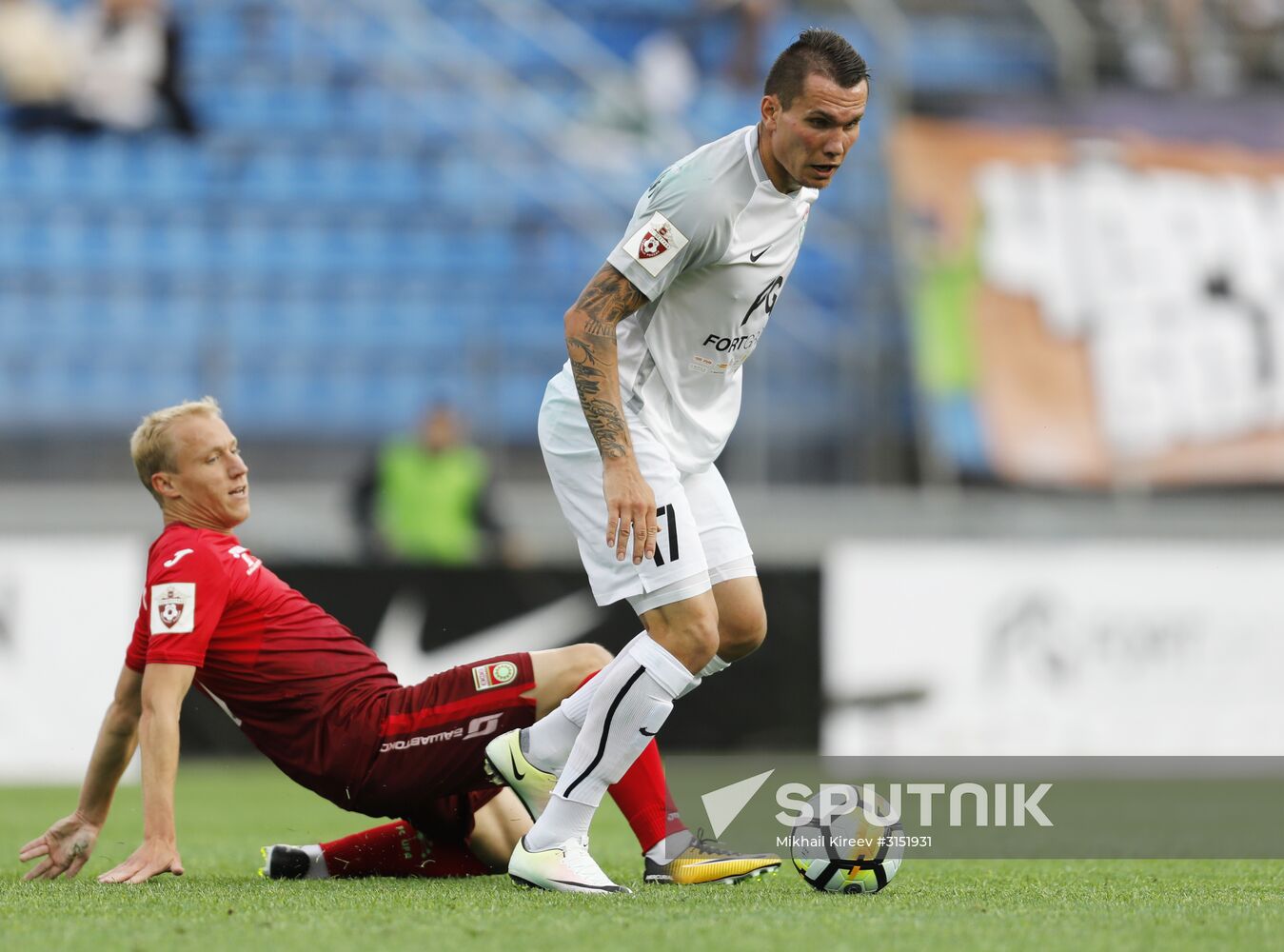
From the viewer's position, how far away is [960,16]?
15.4m

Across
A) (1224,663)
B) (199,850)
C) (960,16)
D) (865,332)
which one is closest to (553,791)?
(199,850)

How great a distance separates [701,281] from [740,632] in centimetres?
91

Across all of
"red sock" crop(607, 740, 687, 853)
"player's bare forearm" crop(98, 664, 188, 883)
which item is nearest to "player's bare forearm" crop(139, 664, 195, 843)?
"player's bare forearm" crop(98, 664, 188, 883)

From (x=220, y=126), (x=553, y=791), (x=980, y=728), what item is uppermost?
(x=220, y=126)

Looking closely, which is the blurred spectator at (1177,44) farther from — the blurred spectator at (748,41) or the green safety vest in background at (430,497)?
the green safety vest in background at (430,497)

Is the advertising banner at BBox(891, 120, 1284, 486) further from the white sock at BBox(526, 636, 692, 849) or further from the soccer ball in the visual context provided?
the white sock at BBox(526, 636, 692, 849)

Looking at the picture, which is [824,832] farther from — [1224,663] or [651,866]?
[1224,663]

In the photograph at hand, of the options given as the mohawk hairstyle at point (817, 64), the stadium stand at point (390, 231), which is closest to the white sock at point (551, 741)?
the mohawk hairstyle at point (817, 64)

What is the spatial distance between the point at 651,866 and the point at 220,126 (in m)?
11.0

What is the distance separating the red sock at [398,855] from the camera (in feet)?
15.4

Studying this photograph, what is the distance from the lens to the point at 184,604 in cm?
436

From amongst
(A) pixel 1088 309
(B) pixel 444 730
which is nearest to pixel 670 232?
(B) pixel 444 730

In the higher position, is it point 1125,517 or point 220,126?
point 220,126

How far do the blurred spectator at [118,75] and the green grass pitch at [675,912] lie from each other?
9.90m
